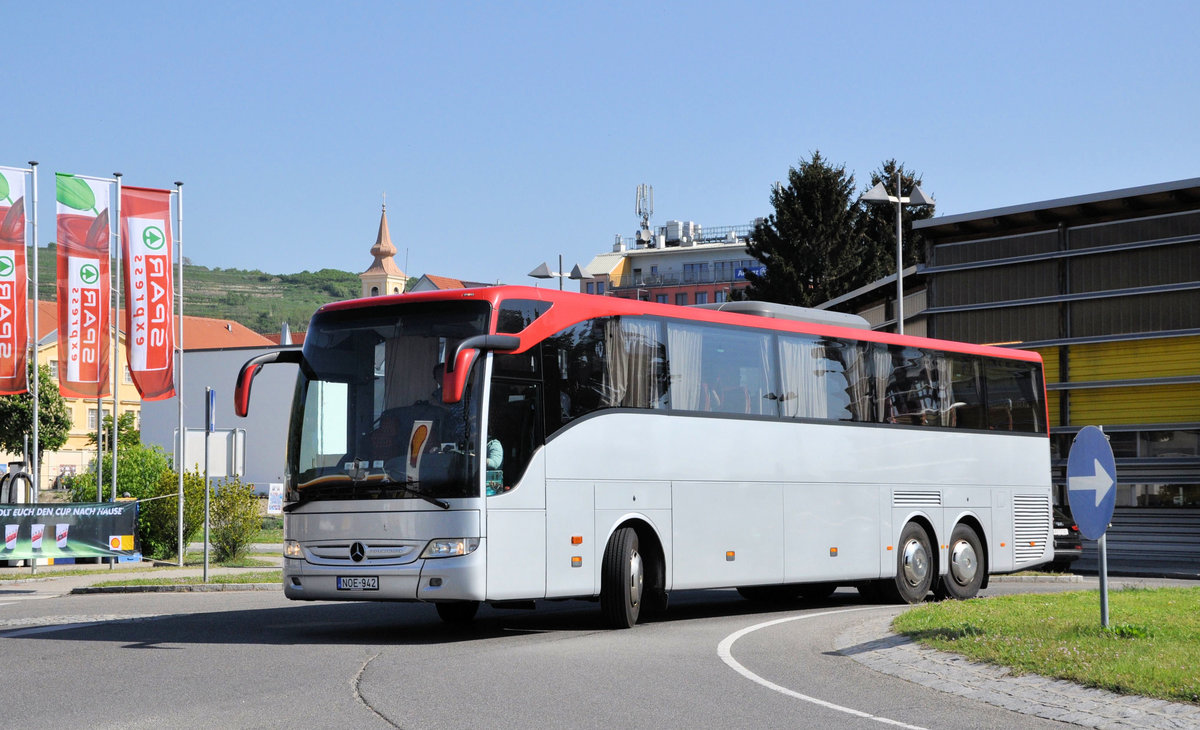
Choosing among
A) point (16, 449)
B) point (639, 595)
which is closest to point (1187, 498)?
point (639, 595)

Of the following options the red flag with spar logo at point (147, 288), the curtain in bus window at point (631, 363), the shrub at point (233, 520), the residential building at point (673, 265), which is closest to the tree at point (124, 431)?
the residential building at point (673, 265)

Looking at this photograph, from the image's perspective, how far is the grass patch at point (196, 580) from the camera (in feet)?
74.1

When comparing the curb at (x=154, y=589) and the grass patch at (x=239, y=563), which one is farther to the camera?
the grass patch at (x=239, y=563)

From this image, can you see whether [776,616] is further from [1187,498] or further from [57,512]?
→ [1187,498]

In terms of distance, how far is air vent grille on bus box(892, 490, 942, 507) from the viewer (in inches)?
748

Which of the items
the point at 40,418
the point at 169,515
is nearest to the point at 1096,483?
the point at 169,515

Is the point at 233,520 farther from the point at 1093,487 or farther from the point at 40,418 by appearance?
the point at 40,418

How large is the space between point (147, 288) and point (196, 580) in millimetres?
6225

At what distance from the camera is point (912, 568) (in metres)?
19.4

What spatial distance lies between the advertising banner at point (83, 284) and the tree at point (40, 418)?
32774 mm

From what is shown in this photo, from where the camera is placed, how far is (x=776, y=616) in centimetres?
1702

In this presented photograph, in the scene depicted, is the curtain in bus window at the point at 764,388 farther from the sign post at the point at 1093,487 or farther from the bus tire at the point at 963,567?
the sign post at the point at 1093,487

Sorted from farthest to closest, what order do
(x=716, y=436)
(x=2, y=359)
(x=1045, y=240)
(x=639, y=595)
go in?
(x=1045, y=240)
(x=2, y=359)
(x=716, y=436)
(x=639, y=595)

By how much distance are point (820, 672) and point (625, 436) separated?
14.2 ft
